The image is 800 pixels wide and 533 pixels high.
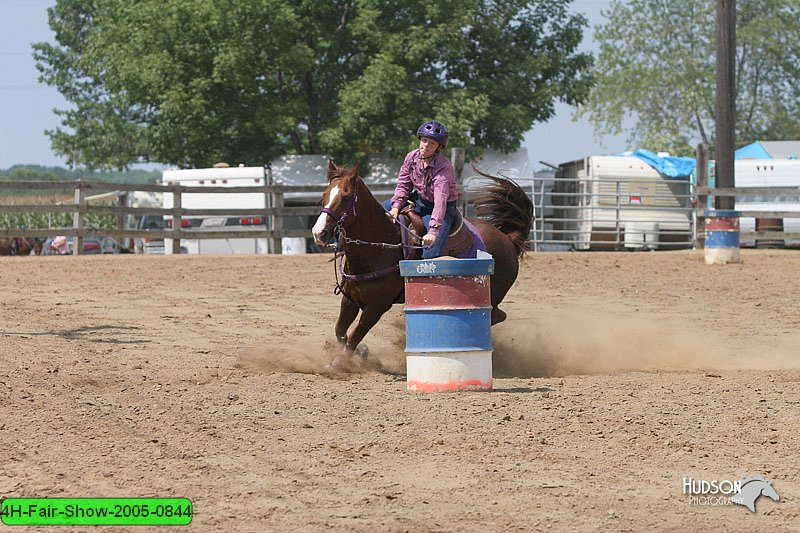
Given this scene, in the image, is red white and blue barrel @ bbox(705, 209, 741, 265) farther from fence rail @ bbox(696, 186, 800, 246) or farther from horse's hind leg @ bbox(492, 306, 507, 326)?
horse's hind leg @ bbox(492, 306, 507, 326)

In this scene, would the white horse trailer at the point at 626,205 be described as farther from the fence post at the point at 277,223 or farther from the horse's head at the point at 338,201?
the horse's head at the point at 338,201

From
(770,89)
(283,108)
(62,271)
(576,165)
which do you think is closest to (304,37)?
(283,108)

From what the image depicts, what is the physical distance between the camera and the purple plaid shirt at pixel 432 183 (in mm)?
9094

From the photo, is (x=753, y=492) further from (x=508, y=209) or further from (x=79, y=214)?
(x=79, y=214)

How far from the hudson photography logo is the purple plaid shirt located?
3.93 meters

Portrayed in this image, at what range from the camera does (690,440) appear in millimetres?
6438

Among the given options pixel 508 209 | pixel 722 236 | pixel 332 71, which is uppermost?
pixel 332 71

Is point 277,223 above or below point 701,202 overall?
below

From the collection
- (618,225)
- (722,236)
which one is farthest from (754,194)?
(722,236)

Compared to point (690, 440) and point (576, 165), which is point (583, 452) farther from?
point (576, 165)

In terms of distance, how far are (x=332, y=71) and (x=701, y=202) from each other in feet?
42.4

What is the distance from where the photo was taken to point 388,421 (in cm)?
683

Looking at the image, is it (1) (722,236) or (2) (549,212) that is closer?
(1) (722,236)

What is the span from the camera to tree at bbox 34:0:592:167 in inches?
1198
